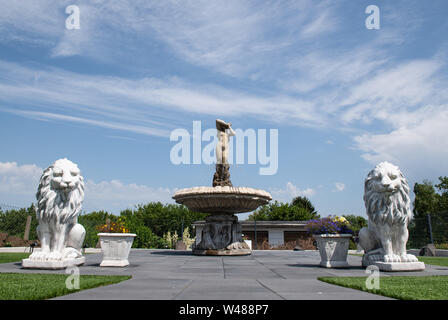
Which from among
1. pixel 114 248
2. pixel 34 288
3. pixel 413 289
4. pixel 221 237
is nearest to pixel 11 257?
pixel 114 248

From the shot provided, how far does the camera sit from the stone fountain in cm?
1088

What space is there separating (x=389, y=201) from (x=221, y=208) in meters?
6.36

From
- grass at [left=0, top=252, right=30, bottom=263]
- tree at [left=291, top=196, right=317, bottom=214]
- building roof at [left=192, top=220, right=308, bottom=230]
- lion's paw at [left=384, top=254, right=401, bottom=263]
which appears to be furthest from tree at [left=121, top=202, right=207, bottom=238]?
lion's paw at [left=384, top=254, right=401, bottom=263]

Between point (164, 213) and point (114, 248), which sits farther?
point (164, 213)

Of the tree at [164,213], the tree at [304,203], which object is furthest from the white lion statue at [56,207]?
the tree at [304,203]

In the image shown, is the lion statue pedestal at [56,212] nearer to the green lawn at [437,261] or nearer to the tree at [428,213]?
the green lawn at [437,261]

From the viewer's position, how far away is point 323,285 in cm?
459

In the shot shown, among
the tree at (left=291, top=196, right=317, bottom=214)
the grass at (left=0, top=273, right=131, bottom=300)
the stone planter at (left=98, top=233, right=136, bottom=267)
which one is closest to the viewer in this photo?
the grass at (left=0, top=273, right=131, bottom=300)

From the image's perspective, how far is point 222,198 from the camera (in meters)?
11.0

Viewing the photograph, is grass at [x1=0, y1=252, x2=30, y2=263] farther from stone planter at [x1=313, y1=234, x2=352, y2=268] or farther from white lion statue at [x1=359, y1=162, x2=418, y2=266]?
white lion statue at [x1=359, y1=162, x2=418, y2=266]

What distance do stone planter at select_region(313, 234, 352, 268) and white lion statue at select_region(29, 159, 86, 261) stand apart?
5.30m

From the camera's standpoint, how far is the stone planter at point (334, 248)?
286 inches

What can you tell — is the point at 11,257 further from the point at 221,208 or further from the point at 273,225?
the point at 273,225
